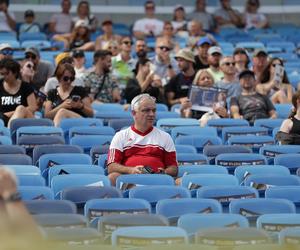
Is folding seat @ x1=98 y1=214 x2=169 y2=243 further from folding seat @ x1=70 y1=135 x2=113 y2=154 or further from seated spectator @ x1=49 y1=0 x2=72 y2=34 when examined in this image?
seated spectator @ x1=49 y1=0 x2=72 y2=34

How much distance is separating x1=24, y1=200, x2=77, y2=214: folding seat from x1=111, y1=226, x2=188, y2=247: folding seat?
822mm

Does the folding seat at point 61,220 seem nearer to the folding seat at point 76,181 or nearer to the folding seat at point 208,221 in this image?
the folding seat at point 208,221

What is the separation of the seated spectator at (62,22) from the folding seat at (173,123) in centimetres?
678

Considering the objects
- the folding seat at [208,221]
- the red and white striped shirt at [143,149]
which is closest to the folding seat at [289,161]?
the red and white striped shirt at [143,149]

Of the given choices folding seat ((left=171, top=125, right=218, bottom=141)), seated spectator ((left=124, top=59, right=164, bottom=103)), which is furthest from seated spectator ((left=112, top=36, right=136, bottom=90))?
folding seat ((left=171, top=125, right=218, bottom=141))

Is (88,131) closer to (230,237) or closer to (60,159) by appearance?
(60,159)

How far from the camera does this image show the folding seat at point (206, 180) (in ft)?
31.1

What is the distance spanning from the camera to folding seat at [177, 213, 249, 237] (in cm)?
786

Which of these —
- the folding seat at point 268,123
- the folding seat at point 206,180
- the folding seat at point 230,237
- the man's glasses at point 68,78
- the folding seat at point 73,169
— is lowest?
the folding seat at point 230,237

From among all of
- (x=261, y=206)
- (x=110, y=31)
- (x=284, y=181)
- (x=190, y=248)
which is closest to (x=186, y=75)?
(x=110, y=31)

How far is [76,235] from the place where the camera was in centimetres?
705

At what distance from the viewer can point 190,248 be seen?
540 centimetres

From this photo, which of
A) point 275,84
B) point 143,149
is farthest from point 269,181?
point 275,84

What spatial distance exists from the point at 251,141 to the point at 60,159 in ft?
7.72
